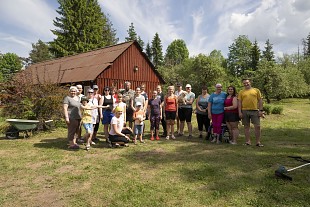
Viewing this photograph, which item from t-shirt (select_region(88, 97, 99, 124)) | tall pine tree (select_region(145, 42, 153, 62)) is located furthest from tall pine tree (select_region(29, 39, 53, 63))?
t-shirt (select_region(88, 97, 99, 124))

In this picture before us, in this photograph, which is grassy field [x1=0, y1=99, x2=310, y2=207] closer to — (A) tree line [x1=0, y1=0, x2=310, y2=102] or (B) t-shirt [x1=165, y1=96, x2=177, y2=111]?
(B) t-shirt [x1=165, y1=96, x2=177, y2=111]

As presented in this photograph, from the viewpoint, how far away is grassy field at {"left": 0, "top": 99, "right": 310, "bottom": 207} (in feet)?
11.8

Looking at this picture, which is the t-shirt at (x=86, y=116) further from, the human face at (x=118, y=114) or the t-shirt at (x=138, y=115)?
A: the t-shirt at (x=138, y=115)

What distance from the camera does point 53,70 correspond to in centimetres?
2306

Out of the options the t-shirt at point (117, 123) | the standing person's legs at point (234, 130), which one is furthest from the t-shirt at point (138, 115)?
the standing person's legs at point (234, 130)

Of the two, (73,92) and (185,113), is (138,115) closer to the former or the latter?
(185,113)

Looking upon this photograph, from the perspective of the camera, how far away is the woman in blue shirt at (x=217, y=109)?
6922mm

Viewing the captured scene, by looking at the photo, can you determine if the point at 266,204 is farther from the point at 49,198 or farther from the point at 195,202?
the point at 49,198

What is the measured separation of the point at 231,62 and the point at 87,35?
1514 inches

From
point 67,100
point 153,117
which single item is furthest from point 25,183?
point 153,117

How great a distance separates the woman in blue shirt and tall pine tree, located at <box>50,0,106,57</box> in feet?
99.7

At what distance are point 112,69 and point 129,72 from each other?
70.9 inches

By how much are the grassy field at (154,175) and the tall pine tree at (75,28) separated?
29.4 meters

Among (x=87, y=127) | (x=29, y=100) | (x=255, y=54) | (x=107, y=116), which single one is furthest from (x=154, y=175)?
(x=255, y=54)
